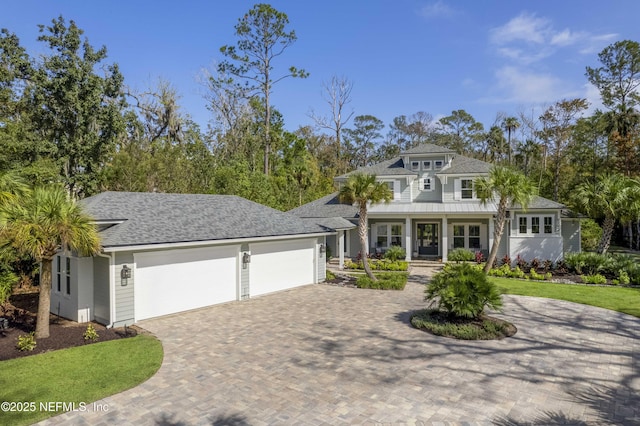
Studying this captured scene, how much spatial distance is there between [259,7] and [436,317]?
1105 inches

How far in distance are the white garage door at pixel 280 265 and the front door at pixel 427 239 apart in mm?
11727

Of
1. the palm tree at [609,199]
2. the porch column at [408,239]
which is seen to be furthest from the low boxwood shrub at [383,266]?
the palm tree at [609,199]

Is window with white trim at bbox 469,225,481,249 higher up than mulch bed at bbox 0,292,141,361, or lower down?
higher up

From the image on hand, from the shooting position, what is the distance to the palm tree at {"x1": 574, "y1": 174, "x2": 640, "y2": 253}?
62.2 feet

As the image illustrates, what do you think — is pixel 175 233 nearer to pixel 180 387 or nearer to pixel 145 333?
pixel 145 333

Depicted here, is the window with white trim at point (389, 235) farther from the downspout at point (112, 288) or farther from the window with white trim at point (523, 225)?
the downspout at point (112, 288)

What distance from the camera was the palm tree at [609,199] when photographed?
62.2ft

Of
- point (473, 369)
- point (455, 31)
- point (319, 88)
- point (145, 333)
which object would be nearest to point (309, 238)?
point (145, 333)

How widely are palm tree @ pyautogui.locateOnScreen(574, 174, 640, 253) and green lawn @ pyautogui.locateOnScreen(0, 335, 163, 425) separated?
73.0ft

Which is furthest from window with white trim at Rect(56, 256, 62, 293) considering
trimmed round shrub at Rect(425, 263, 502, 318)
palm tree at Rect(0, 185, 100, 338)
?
trimmed round shrub at Rect(425, 263, 502, 318)

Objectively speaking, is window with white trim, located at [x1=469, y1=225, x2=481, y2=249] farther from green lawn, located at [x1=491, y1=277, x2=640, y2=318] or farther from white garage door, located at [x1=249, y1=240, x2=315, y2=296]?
white garage door, located at [x1=249, y1=240, x2=315, y2=296]

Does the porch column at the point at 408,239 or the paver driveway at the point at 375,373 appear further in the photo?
the porch column at the point at 408,239

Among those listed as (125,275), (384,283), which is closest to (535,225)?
(384,283)

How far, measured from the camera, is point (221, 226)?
14.3m
